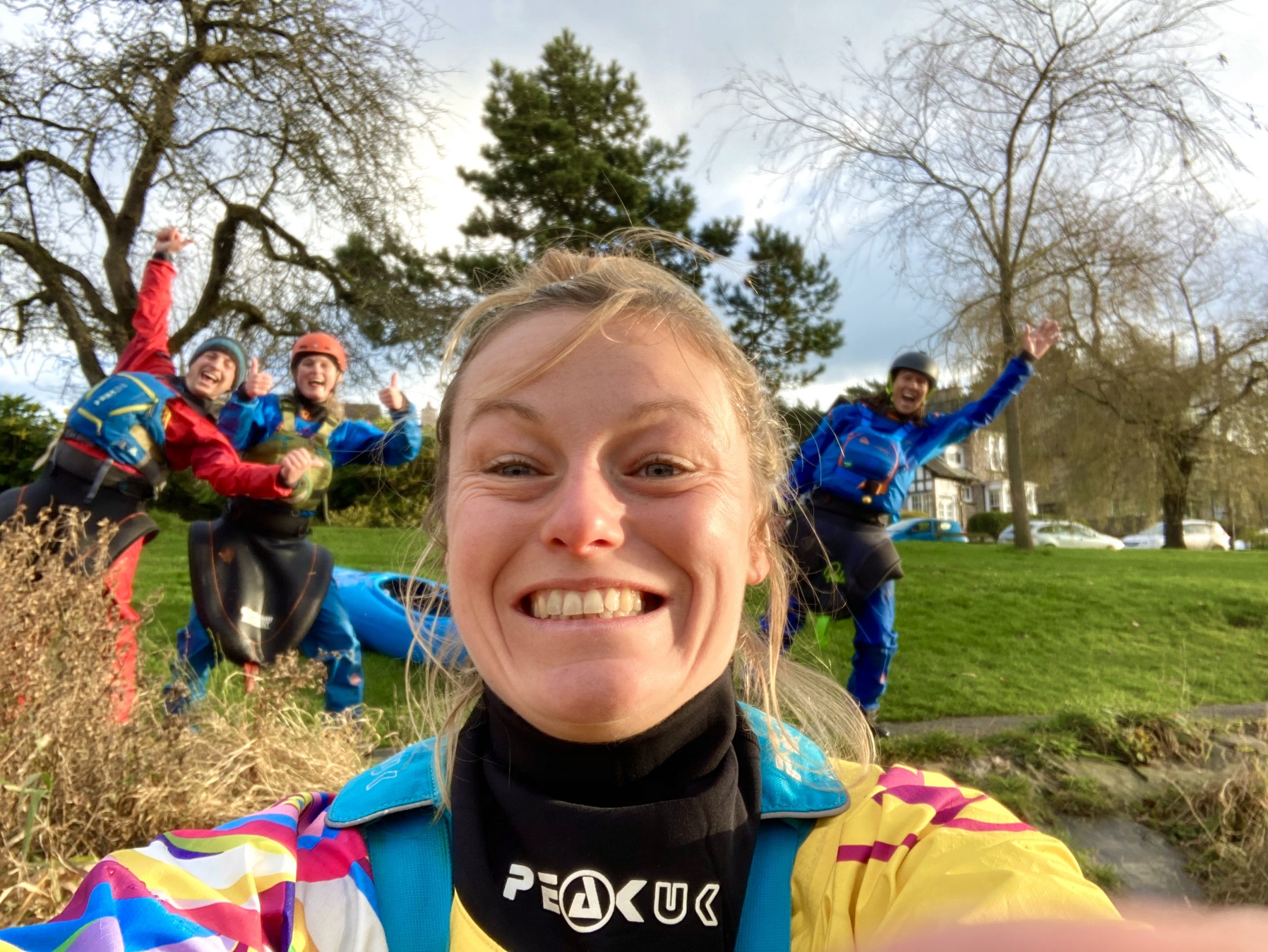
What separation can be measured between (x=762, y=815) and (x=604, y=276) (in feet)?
3.09

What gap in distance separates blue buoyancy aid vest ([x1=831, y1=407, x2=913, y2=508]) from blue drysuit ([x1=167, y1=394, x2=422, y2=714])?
99.6 inches

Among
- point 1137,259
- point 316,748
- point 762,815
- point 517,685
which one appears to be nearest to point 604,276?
point 517,685

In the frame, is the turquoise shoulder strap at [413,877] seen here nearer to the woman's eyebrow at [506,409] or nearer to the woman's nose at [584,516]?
the woman's nose at [584,516]

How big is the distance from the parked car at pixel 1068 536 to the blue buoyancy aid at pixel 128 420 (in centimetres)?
2357

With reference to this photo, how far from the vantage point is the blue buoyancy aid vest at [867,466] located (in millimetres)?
5188

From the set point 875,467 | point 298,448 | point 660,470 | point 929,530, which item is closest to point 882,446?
point 875,467

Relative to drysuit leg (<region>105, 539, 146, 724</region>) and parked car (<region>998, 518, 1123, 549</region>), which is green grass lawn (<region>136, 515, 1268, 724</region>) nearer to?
drysuit leg (<region>105, 539, 146, 724</region>)

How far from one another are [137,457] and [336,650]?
1.46 m

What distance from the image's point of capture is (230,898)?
1.01 metres

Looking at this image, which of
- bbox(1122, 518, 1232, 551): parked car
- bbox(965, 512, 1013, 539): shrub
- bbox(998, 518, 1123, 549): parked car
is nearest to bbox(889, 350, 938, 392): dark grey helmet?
bbox(998, 518, 1123, 549): parked car

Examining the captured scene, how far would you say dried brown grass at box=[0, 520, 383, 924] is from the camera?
77.8 inches

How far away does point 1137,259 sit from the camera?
35.2 feet

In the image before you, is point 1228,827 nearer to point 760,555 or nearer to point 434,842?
point 760,555

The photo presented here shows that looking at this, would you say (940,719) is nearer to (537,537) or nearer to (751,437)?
(751,437)
